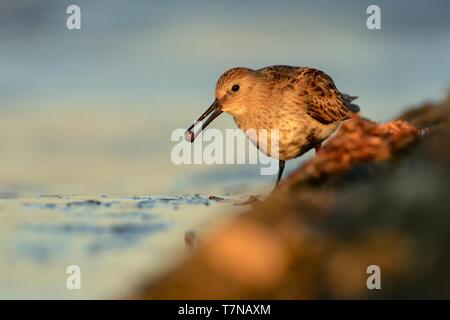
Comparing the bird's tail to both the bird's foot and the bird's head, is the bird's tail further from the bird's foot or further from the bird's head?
the bird's foot

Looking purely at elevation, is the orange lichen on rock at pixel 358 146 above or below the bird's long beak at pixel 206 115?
below

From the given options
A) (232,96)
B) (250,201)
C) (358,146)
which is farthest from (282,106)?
(358,146)

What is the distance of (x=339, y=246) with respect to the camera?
5180mm

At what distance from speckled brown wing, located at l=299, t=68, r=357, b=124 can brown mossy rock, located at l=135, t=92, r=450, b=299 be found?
12.1ft

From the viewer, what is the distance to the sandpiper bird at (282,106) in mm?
9453

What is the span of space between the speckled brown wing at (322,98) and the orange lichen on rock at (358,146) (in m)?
2.32

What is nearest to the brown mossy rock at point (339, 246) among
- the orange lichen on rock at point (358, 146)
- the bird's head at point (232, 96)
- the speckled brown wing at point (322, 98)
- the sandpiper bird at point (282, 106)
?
the orange lichen on rock at point (358, 146)

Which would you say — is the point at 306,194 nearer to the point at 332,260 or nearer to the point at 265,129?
the point at 332,260

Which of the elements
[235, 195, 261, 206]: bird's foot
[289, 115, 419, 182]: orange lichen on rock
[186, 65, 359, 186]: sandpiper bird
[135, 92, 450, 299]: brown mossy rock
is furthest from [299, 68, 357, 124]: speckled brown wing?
[135, 92, 450, 299]: brown mossy rock

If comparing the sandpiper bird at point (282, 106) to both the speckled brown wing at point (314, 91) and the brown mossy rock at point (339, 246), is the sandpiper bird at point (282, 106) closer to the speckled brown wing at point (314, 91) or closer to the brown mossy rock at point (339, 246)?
the speckled brown wing at point (314, 91)

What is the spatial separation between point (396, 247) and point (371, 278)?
24 centimetres

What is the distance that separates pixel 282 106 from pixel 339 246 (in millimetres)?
4588

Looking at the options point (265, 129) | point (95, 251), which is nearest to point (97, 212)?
point (95, 251)
